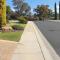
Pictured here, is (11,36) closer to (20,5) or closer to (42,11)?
(20,5)

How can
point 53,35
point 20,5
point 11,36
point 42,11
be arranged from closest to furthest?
point 11,36 → point 53,35 → point 20,5 → point 42,11

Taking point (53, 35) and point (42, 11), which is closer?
point (53, 35)

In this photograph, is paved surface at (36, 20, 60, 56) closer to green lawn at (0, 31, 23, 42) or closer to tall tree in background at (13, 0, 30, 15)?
green lawn at (0, 31, 23, 42)

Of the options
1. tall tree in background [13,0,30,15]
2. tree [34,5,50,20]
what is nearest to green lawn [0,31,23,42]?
tall tree in background [13,0,30,15]

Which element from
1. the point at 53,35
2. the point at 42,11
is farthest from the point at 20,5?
the point at 53,35

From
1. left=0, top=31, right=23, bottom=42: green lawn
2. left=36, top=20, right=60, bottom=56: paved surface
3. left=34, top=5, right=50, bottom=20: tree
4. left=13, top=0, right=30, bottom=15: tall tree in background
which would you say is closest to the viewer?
left=36, top=20, right=60, bottom=56: paved surface

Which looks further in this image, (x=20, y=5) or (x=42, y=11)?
(x=42, y=11)

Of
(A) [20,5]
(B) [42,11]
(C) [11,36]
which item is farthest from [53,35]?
(B) [42,11]

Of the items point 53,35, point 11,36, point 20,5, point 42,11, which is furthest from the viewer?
Result: point 42,11

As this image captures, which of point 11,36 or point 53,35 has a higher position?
point 11,36

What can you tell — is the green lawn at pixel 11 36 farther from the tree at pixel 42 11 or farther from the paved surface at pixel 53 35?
the tree at pixel 42 11

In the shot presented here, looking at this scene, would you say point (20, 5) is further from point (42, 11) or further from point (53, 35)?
point (53, 35)

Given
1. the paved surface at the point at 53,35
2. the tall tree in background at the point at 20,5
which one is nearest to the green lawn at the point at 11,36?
the paved surface at the point at 53,35

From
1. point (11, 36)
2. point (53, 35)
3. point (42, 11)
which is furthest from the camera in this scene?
point (42, 11)
